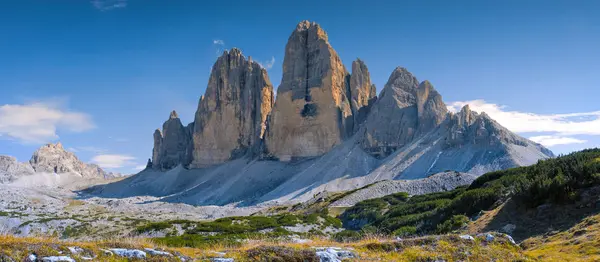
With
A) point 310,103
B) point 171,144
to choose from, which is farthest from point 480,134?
point 171,144

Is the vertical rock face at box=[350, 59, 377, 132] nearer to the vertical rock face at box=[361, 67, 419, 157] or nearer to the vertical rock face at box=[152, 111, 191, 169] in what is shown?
the vertical rock face at box=[361, 67, 419, 157]

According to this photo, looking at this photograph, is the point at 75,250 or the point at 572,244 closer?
the point at 75,250

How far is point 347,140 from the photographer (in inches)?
4641

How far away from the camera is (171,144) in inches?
6998

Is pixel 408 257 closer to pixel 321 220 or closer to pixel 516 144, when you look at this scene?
pixel 321 220

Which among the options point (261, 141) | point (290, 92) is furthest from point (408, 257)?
point (261, 141)

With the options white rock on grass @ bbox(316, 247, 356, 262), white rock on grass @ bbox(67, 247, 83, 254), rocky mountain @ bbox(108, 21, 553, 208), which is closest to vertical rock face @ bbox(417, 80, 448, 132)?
Result: rocky mountain @ bbox(108, 21, 553, 208)

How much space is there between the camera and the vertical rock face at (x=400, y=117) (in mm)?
105125

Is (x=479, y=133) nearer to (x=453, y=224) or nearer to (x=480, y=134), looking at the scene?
(x=480, y=134)

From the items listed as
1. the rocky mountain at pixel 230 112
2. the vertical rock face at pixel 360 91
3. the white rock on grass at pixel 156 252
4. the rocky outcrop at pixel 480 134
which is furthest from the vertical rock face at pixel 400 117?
the white rock on grass at pixel 156 252

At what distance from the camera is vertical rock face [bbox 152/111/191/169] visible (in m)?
174

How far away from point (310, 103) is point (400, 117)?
28.1 meters

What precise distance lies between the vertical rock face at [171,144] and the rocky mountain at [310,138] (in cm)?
47

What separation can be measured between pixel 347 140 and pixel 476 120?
1516 inches
